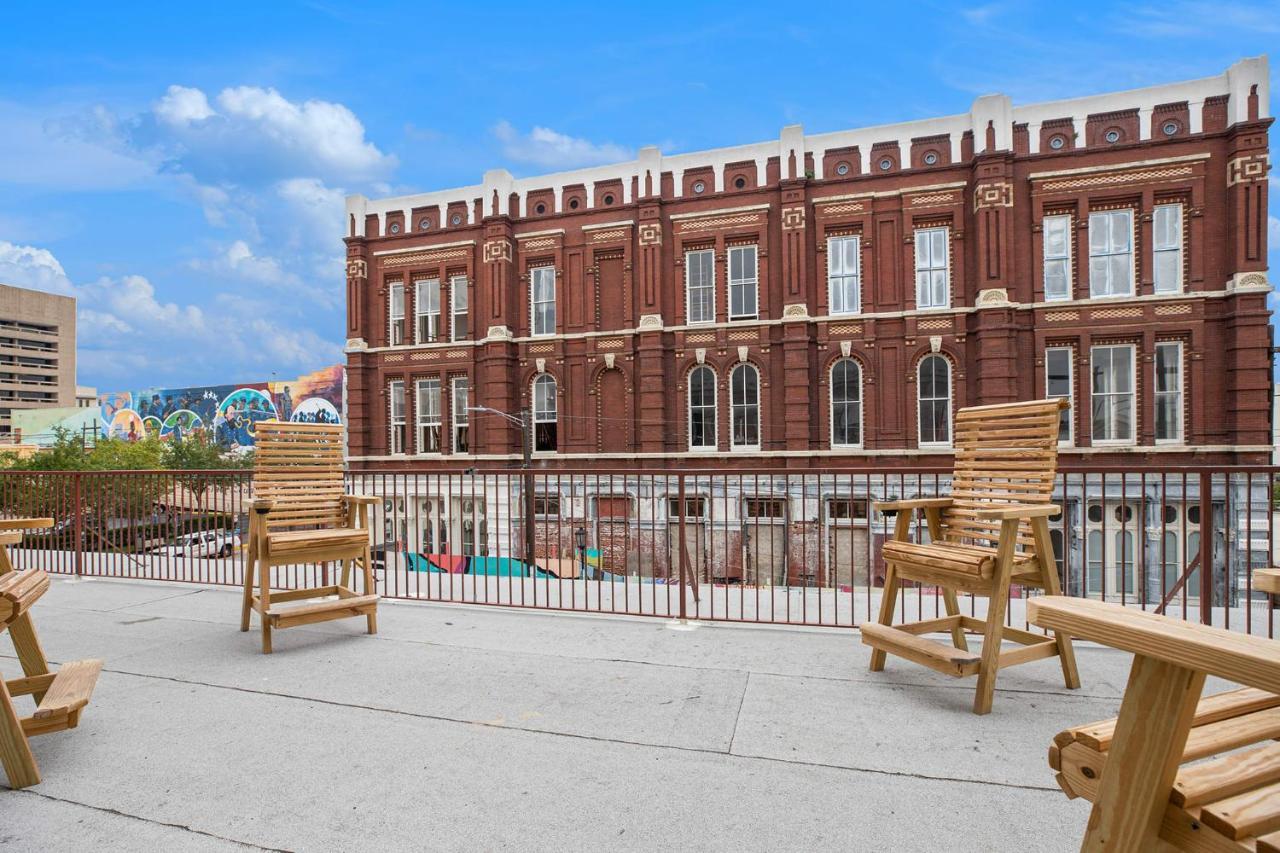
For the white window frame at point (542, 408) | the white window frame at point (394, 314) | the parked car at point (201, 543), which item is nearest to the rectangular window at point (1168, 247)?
the white window frame at point (542, 408)

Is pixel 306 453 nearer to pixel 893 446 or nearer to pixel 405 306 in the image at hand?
pixel 893 446

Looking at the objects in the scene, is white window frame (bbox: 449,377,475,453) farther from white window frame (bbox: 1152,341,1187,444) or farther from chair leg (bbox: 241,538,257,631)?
white window frame (bbox: 1152,341,1187,444)

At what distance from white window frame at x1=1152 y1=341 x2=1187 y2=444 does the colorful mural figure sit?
1695 inches

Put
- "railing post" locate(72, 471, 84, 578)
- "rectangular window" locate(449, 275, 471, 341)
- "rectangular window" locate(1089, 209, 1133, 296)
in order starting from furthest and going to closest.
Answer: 1. "rectangular window" locate(449, 275, 471, 341)
2. "rectangular window" locate(1089, 209, 1133, 296)
3. "railing post" locate(72, 471, 84, 578)

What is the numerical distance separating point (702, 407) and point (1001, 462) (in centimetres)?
2074

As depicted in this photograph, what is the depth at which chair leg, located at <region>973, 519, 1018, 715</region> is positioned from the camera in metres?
3.77

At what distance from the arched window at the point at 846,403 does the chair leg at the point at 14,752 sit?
22.5 m

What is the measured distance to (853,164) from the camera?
76.9 ft

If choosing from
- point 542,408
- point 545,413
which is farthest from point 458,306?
point 545,413

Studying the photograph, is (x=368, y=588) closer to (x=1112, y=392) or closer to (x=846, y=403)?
(x=846, y=403)

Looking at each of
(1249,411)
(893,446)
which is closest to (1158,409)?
(1249,411)

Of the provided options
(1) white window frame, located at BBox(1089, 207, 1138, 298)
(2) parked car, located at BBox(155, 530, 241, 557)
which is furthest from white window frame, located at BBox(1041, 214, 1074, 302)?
(2) parked car, located at BBox(155, 530, 241, 557)

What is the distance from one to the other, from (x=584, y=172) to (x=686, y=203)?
430 centimetres

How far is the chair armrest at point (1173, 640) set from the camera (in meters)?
1.30
